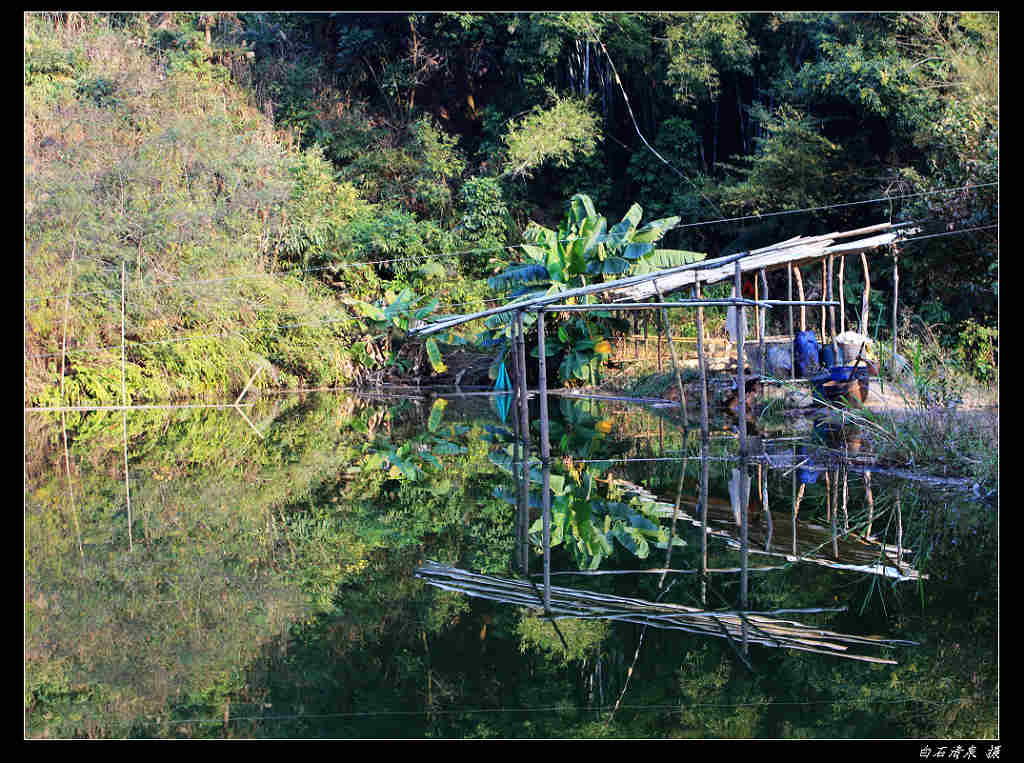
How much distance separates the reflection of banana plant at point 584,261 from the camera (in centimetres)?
1686

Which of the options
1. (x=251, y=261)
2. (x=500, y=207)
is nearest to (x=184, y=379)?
(x=251, y=261)

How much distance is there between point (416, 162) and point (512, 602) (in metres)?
22.1

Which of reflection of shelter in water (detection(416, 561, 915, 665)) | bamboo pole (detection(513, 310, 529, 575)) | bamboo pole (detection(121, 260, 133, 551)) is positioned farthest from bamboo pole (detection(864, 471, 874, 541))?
bamboo pole (detection(121, 260, 133, 551))

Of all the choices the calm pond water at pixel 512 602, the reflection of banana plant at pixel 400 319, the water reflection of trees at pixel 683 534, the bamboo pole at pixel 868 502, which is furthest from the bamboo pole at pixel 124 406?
the reflection of banana plant at pixel 400 319

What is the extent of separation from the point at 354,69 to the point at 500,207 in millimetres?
6624

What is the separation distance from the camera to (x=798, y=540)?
21.7ft

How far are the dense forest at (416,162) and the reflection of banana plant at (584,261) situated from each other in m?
0.72

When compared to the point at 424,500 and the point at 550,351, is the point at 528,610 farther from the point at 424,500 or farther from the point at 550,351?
the point at 550,351

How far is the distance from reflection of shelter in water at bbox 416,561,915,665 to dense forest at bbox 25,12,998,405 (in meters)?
8.57

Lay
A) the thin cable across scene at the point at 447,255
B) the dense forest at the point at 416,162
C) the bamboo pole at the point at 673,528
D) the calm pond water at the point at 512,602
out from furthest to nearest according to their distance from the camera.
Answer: the dense forest at the point at 416,162 < the thin cable across scene at the point at 447,255 < the bamboo pole at the point at 673,528 < the calm pond water at the point at 512,602

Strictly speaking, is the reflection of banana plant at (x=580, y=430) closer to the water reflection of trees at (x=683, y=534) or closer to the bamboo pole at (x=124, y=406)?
the water reflection of trees at (x=683, y=534)

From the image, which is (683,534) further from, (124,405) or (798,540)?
(124,405)

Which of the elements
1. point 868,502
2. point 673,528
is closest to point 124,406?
point 673,528

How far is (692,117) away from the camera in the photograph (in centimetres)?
2723
